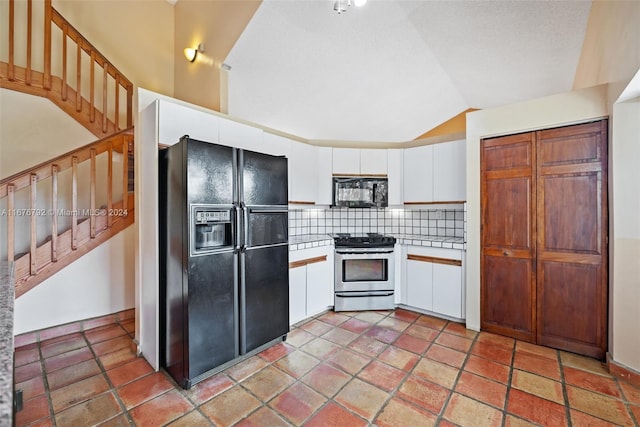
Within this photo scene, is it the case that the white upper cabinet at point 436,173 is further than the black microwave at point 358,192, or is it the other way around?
the black microwave at point 358,192

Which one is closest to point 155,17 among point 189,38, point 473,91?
point 189,38

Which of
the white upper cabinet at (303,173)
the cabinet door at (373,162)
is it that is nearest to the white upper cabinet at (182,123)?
the white upper cabinet at (303,173)

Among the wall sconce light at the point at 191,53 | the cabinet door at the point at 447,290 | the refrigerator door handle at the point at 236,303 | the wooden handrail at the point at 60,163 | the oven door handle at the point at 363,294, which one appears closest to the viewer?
the refrigerator door handle at the point at 236,303

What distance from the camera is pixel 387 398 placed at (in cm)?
192

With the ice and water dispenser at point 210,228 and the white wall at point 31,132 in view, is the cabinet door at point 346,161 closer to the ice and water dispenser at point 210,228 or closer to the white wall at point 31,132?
the ice and water dispenser at point 210,228

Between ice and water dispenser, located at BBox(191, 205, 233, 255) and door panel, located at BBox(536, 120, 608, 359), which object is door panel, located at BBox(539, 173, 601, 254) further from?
ice and water dispenser, located at BBox(191, 205, 233, 255)

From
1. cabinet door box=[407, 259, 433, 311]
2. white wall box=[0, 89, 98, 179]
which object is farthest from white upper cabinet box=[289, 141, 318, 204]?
white wall box=[0, 89, 98, 179]

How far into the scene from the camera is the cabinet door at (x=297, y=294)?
→ 118 inches

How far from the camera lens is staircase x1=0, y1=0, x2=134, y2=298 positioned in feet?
8.86

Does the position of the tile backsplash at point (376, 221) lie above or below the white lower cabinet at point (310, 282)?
above

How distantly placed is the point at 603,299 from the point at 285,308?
268 cm

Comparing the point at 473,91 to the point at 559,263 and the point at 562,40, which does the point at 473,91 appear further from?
the point at 559,263

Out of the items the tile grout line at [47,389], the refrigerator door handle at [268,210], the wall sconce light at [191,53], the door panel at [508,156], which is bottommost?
the tile grout line at [47,389]

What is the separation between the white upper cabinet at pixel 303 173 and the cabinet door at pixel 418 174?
47.4 inches
